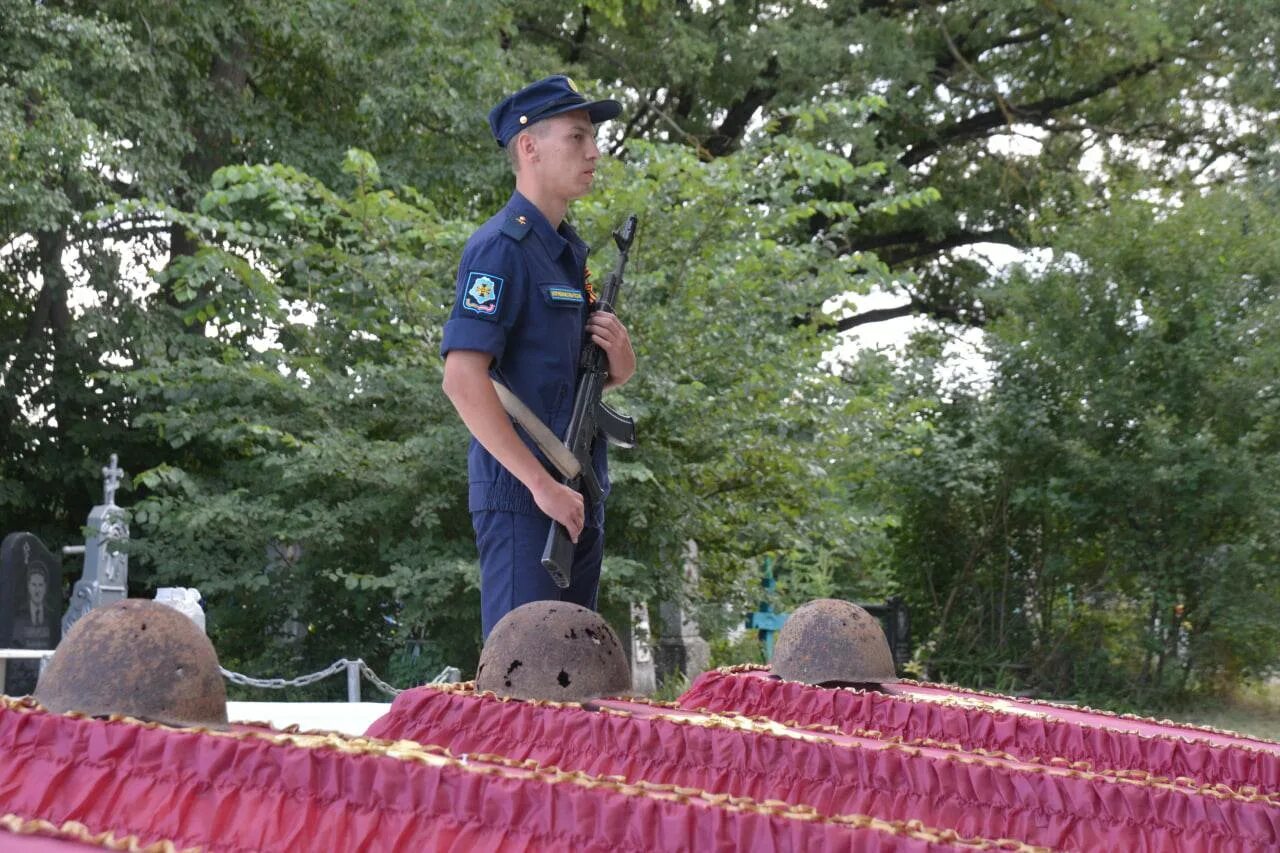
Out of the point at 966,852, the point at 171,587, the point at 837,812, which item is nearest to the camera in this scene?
the point at 966,852

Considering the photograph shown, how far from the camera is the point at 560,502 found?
10.8ft

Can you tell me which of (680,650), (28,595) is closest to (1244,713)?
(680,650)

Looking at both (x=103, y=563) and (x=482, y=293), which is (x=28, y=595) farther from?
(x=482, y=293)

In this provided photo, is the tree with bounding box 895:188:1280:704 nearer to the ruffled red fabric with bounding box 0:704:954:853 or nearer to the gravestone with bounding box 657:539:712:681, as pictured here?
the gravestone with bounding box 657:539:712:681

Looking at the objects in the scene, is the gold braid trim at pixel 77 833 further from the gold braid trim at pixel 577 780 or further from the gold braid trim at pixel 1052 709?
the gold braid trim at pixel 1052 709

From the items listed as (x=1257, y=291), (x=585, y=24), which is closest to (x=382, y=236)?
(x=1257, y=291)

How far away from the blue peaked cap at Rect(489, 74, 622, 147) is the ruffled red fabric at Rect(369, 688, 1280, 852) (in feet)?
4.52

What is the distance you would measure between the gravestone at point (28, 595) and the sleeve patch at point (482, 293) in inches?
343

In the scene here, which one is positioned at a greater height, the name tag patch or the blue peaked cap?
the blue peaked cap

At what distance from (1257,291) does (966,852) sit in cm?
1081

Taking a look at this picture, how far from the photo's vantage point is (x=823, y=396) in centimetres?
1030

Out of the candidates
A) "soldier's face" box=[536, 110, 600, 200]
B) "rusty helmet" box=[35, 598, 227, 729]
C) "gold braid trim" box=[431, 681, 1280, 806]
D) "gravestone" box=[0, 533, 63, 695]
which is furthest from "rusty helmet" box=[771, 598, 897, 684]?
"gravestone" box=[0, 533, 63, 695]

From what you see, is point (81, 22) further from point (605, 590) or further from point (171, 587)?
point (605, 590)

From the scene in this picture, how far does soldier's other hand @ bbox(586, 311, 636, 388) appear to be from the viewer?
3.57 meters
